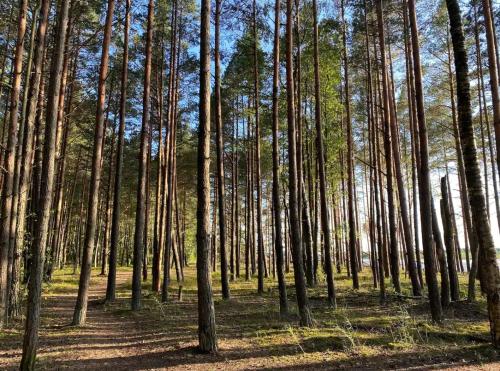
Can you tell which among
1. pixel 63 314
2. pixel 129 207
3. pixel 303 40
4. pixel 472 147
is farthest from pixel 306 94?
pixel 129 207

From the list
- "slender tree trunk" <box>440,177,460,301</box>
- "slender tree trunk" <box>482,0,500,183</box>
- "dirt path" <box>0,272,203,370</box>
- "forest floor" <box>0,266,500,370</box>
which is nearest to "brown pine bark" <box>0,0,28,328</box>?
"forest floor" <box>0,266,500,370</box>

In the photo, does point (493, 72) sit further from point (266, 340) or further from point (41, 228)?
point (41, 228)

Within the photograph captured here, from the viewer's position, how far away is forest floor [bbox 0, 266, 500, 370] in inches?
253

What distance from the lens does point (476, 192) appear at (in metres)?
6.95

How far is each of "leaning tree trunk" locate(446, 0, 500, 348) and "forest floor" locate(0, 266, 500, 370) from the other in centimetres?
94

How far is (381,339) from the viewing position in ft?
25.7

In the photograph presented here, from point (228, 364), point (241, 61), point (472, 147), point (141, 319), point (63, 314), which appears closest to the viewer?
point (228, 364)

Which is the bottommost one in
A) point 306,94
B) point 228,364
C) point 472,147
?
point 228,364

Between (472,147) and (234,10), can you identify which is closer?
(472,147)

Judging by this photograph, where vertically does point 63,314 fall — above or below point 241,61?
below

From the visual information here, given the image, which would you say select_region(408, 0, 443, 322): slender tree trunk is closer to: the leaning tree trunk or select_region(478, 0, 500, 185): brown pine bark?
the leaning tree trunk

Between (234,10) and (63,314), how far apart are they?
11801 mm

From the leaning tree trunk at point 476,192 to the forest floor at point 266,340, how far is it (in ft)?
3.09

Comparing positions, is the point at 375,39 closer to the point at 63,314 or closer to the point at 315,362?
the point at 315,362
